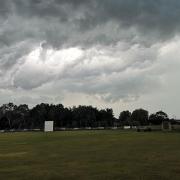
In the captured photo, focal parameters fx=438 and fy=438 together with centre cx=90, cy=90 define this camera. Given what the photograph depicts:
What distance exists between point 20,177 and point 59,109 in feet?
589

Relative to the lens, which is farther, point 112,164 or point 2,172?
point 112,164

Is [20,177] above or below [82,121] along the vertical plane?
below

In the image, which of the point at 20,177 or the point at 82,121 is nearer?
the point at 20,177

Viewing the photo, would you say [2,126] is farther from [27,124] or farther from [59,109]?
[59,109]

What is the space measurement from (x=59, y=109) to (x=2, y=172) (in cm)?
17703

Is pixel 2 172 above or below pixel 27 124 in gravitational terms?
below

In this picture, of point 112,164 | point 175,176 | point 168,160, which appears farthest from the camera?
point 168,160

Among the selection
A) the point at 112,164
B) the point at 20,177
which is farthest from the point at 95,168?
the point at 20,177

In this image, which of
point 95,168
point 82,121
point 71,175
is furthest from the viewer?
point 82,121

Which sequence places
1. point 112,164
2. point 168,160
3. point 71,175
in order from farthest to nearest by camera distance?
1. point 168,160
2. point 112,164
3. point 71,175

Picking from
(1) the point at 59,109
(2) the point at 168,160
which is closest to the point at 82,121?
(1) the point at 59,109

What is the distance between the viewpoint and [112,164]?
22734mm

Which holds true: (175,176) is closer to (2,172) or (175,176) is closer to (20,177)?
(20,177)

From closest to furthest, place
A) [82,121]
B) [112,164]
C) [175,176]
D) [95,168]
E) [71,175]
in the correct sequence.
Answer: [175,176]
[71,175]
[95,168]
[112,164]
[82,121]
